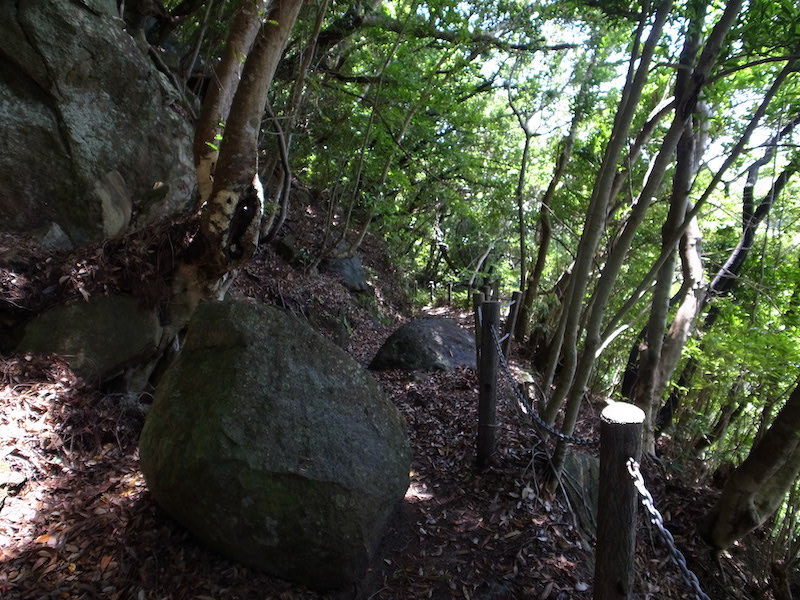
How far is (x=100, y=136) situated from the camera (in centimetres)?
535

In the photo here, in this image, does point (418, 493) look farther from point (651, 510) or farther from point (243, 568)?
point (651, 510)

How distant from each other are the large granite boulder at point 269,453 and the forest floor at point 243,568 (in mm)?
226

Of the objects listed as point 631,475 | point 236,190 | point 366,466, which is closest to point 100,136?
point 236,190

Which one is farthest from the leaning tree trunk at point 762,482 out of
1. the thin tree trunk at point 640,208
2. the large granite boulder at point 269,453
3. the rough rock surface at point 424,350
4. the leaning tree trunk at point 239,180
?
the leaning tree trunk at point 239,180

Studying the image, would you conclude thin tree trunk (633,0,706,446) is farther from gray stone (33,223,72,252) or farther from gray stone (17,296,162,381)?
gray stone (33,223,72,252)

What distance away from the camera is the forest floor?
9.05 feet

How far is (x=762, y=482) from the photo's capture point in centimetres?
405

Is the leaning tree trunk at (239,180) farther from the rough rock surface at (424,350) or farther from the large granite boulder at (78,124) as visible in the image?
the rough rock surface at (424,350)

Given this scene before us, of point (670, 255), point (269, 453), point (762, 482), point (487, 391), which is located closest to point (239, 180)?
point (269, 453)

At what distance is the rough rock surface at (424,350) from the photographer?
7422 mm

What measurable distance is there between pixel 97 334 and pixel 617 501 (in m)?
4.37

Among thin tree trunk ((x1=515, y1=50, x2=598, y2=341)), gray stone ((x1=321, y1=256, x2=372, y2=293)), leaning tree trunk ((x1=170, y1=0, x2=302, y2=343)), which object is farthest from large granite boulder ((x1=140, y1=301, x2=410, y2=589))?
gray stone ((x1=321, y1=256, x2=372, y2=293))

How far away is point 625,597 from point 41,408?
167 inches

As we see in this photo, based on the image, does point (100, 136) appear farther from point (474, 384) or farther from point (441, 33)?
point (441, 33)
